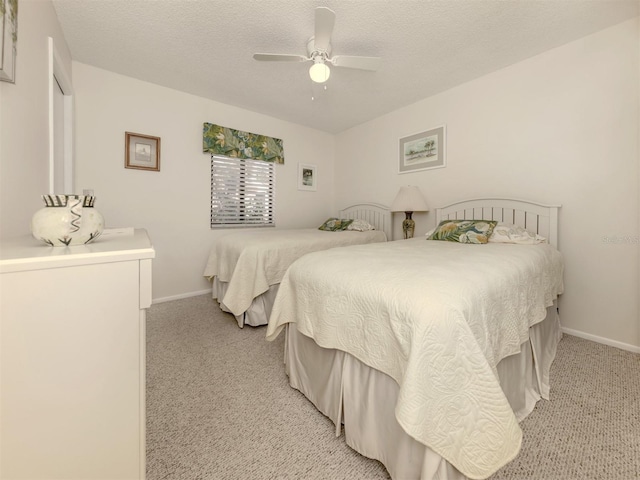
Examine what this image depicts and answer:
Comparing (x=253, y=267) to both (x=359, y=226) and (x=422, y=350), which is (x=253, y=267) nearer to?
(x=359, y=226)

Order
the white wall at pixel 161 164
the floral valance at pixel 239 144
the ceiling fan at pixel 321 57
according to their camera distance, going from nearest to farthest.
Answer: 1. the ceiling fan at pixel 321 57
2. the white wall at pixel 161 164
3. the floral valance at pixel 239 144

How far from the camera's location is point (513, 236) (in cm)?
212

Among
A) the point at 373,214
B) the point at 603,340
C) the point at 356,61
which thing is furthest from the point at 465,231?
the point at 373,214

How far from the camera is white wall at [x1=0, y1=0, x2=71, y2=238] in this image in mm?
1140

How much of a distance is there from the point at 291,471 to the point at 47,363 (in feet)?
3.03

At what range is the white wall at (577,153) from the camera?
78.2 inches

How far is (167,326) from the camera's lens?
2.41 m

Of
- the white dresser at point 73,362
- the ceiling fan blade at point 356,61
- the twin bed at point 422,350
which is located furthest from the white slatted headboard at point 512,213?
the white dresser at point 73,362

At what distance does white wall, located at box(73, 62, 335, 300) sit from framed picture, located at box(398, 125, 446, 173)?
Answer: 6.11 feet

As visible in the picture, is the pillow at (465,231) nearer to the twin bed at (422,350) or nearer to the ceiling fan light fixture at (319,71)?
the twin bed at (422,350)

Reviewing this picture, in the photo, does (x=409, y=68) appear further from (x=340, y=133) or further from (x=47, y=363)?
(x=47, y=363)

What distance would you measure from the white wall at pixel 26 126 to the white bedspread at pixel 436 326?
50.3 inches

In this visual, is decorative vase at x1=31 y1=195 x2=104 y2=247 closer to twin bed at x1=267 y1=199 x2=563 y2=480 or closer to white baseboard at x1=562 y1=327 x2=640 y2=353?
twin bed at x1=267 y1=199 x2=563 y2=480

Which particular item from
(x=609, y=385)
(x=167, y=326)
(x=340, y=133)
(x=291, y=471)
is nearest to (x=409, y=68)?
(x=340, y=133)
